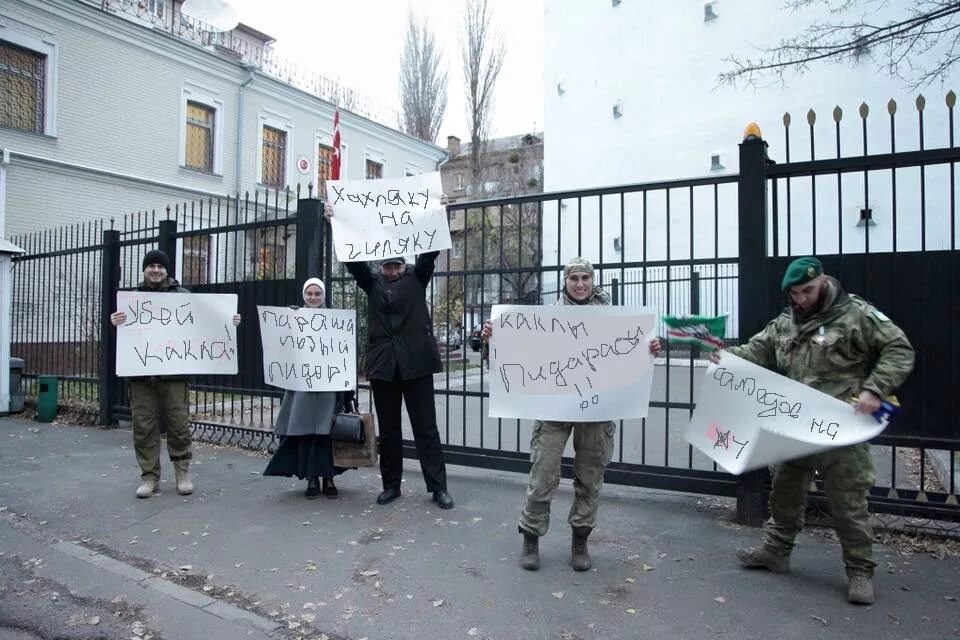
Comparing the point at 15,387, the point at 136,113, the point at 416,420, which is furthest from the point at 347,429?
the point at 136,113

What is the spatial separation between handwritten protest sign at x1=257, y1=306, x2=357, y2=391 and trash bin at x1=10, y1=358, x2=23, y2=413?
6684mm

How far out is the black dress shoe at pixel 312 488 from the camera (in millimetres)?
5398

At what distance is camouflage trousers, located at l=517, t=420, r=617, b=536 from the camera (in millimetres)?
3750

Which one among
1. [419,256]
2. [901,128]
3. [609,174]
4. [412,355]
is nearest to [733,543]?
[412,355]

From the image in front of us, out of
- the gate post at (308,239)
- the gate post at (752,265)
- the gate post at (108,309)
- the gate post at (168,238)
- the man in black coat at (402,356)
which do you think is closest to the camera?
the gate post at (752,265)

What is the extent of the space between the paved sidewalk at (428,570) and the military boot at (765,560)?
0.22 feet

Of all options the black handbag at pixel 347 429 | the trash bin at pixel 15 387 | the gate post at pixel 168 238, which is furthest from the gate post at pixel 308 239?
the trash bin at pixel 15 387

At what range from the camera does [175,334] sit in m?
5.59

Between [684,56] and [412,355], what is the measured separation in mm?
21790

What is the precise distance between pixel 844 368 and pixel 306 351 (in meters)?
3.88

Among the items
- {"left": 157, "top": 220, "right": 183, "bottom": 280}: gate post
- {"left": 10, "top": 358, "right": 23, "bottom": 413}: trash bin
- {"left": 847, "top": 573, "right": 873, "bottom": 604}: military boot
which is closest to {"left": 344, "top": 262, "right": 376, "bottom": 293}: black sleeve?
{"left": 847, "top": 573, "right": 873, "bottom": 604}: military boot

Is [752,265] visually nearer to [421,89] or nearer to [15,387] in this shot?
[15,387]

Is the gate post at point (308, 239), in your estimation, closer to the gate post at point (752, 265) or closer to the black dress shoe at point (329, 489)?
the black dress shoe at point (329, 489)

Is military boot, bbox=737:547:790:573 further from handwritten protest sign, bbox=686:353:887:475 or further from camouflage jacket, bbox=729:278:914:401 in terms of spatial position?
camouflage jacket, bbox=729:278:914:401
